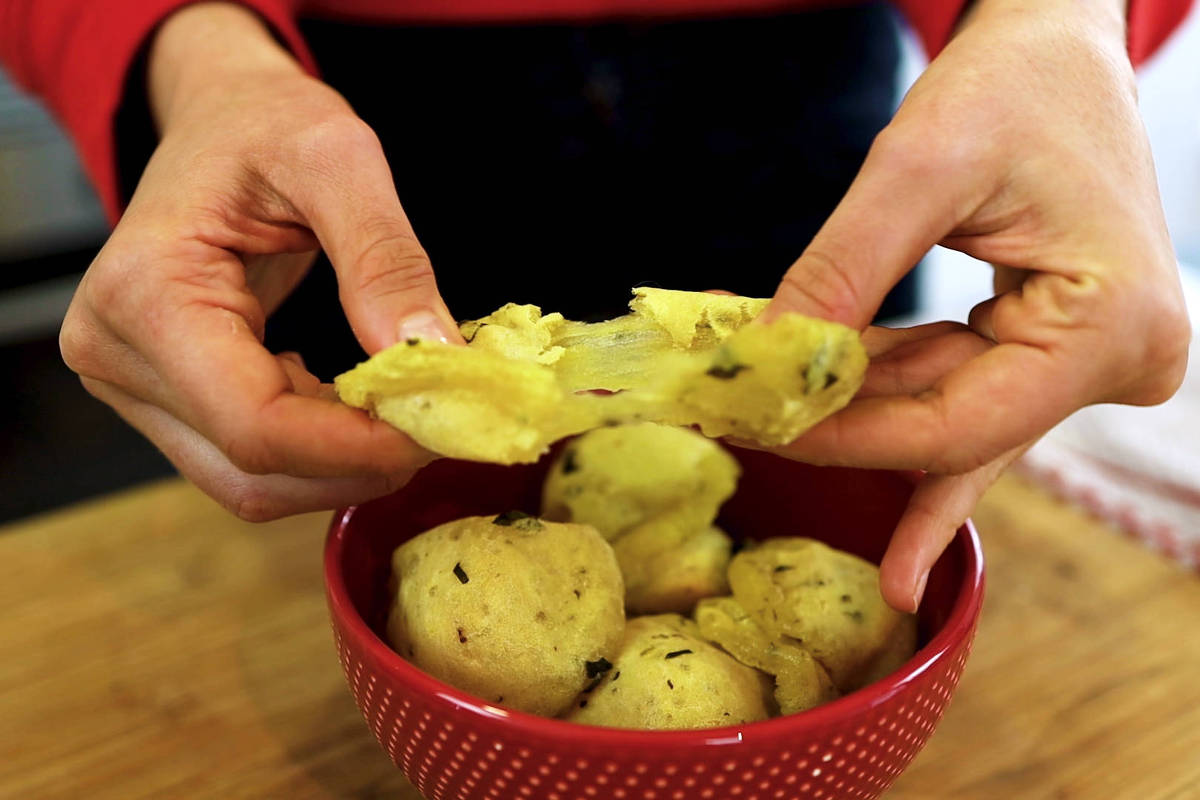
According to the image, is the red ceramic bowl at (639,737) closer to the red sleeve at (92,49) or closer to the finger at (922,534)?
the finger at (922,534)

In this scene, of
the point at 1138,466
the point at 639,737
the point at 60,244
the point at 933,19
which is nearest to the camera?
the point at 639,737

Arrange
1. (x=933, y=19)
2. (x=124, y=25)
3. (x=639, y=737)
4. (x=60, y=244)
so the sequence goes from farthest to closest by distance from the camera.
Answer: (x=60, y=244) < (x=933, y=19) < (x=124, y=25) < (x=639, y=737)

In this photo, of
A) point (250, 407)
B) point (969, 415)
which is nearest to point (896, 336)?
point (969, 415)

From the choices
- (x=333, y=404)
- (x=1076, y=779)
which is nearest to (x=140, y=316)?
(x=333, y=404)

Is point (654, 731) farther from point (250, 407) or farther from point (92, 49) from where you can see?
point (92, 49)

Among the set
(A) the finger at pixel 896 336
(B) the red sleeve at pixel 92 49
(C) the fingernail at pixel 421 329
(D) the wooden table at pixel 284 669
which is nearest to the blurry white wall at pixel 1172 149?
(D) the wooden table at pixel 284 669

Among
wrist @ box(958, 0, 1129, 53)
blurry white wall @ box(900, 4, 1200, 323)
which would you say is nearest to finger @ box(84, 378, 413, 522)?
wrist @ box(958, 0, 1129, 53)

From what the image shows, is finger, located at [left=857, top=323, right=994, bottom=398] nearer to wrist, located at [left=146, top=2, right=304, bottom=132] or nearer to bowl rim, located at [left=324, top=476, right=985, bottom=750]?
bowl rim, located at [left=324, top=476, right=985, bottom=750]

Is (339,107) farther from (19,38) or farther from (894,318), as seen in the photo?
(894,318)
